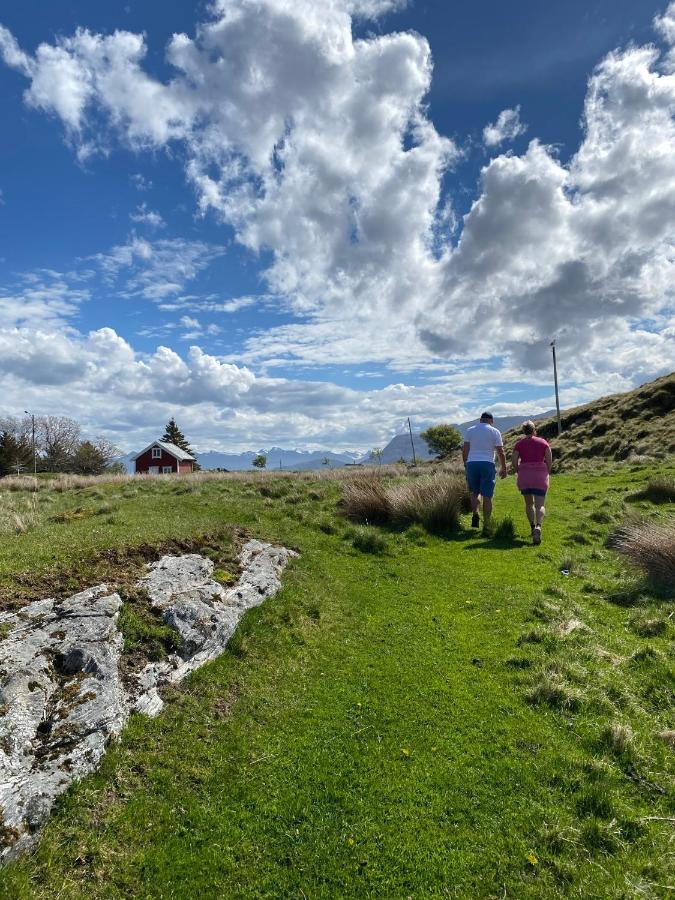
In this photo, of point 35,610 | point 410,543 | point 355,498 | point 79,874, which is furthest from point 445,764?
point 355,498

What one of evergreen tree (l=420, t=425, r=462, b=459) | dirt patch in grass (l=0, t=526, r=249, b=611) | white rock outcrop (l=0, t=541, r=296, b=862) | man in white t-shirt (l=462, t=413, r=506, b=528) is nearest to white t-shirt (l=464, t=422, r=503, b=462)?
man in white t-shirt (l=462, t=413, r=506, b=528)

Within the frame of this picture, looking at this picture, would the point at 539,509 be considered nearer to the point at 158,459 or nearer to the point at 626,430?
the point at 626,430

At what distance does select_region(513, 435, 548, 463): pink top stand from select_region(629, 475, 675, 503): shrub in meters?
5.11

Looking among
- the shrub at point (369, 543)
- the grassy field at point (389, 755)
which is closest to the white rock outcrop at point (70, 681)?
the grassy field at point (389, 755)

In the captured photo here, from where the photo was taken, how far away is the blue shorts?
12.5m

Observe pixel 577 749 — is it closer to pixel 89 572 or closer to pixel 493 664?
pixel 493 664

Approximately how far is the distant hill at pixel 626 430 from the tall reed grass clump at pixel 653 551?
22.1 m

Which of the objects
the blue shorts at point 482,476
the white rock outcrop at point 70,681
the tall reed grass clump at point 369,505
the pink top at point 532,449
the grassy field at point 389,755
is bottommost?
the grassy field at point 389,755

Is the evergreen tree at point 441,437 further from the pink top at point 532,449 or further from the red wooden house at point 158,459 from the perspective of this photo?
the pink top at point 532,449

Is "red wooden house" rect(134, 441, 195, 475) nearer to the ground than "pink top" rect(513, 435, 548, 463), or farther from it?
farther from it

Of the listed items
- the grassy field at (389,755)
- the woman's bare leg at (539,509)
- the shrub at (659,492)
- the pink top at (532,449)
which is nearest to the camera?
the grassy field at (389,755)

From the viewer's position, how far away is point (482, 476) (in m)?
12.7

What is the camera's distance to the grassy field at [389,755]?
331 cm

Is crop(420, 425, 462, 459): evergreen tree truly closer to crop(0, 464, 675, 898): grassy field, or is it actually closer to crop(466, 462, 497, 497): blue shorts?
crop(466, 462, 497, 497): blue shorts
